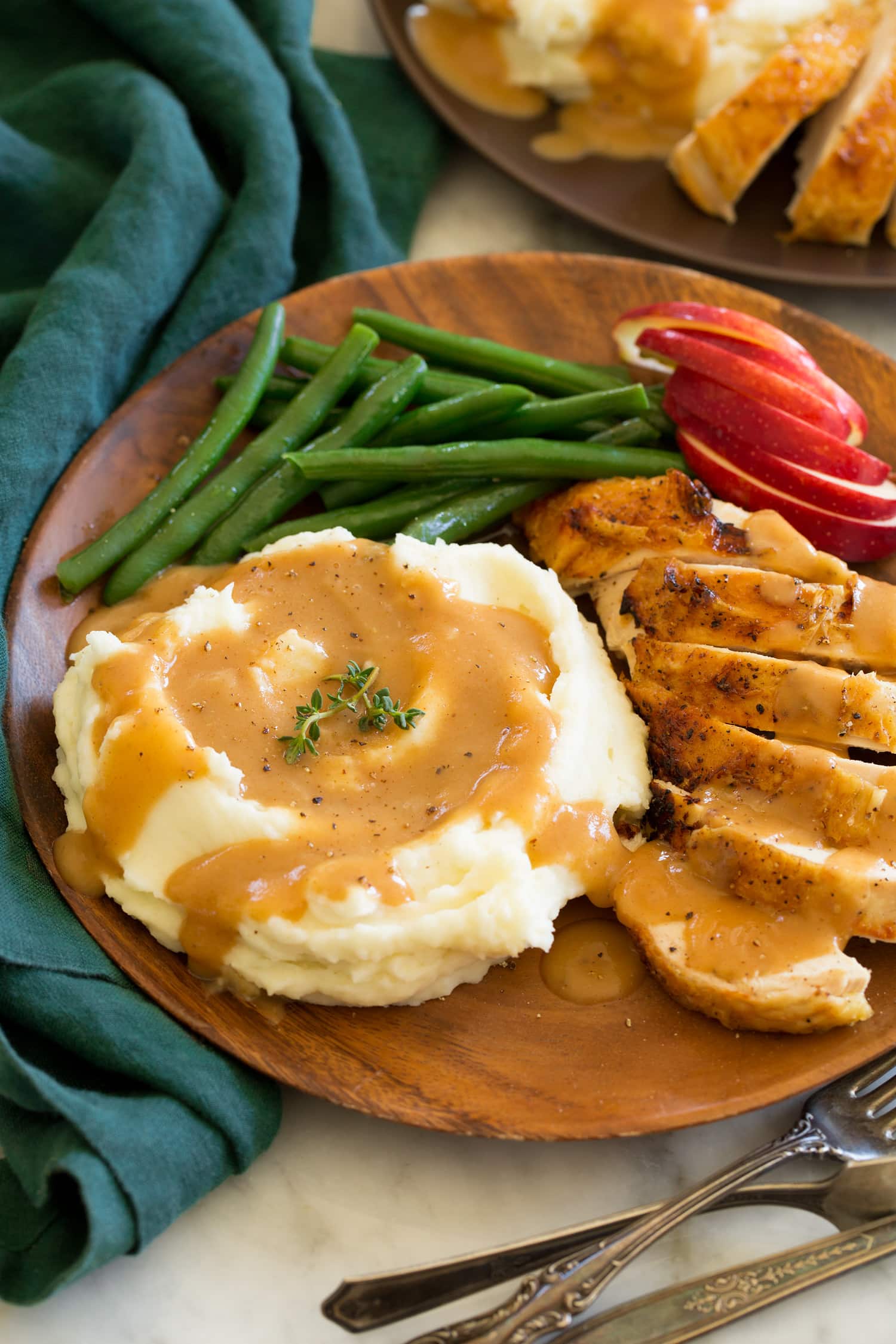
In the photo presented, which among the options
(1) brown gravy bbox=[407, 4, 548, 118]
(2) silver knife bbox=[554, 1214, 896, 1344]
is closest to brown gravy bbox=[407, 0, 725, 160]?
(1) brown gravy bbox=[407, 4, 548, 118]

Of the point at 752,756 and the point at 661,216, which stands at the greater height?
the point at 661,216

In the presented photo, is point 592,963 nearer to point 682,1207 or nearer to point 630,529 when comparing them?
point 682,1207

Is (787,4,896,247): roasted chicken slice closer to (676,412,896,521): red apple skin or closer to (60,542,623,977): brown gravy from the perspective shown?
(676,412,896,521): red apple skin

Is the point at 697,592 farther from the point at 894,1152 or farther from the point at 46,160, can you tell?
the point at 46,160

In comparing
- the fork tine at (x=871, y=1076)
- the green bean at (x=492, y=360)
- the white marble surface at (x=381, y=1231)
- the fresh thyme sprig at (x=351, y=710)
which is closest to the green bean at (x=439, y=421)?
the green bean at (x=492, y=360)

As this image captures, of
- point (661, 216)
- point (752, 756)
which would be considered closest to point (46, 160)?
point (661, 216)

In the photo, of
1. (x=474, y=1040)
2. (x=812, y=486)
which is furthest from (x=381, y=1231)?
(x=812, y=486)
